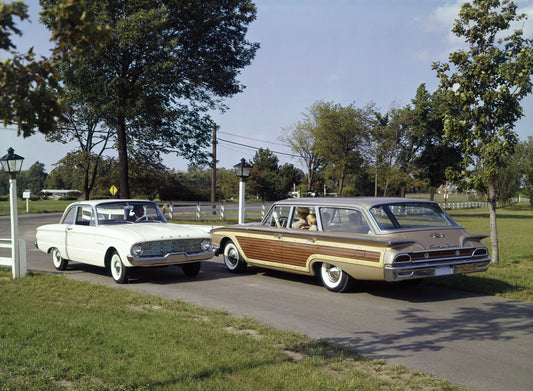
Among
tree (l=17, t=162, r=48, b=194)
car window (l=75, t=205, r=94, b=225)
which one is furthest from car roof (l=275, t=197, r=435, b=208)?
tree (l=17, t=162, r=48, b=194)

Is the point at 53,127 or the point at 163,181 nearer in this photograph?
the point at 53,127

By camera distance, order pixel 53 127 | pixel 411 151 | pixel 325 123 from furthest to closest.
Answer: pixel 411 151, pixel 325 123, pixel 53 127

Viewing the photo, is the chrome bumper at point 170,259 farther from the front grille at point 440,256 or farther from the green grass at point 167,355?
the front grille at point 440,256

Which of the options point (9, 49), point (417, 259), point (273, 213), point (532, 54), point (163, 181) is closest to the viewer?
point (9, 49)

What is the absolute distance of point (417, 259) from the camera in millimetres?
8000

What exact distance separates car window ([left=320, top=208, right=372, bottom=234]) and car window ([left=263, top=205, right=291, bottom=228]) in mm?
1055

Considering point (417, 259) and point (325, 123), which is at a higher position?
point (325, 123)

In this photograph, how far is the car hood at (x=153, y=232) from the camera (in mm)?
9836

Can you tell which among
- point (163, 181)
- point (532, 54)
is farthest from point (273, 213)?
point (163, 181)

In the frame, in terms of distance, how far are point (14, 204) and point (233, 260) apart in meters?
4.74

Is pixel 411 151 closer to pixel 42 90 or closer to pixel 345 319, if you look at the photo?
pixel 345 319

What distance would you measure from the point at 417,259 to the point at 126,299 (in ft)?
15.4

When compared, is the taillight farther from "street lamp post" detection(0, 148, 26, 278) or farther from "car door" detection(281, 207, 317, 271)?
"street lamp post" detection(0, 148, 26, 278)

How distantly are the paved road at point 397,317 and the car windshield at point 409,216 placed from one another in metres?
1.26
